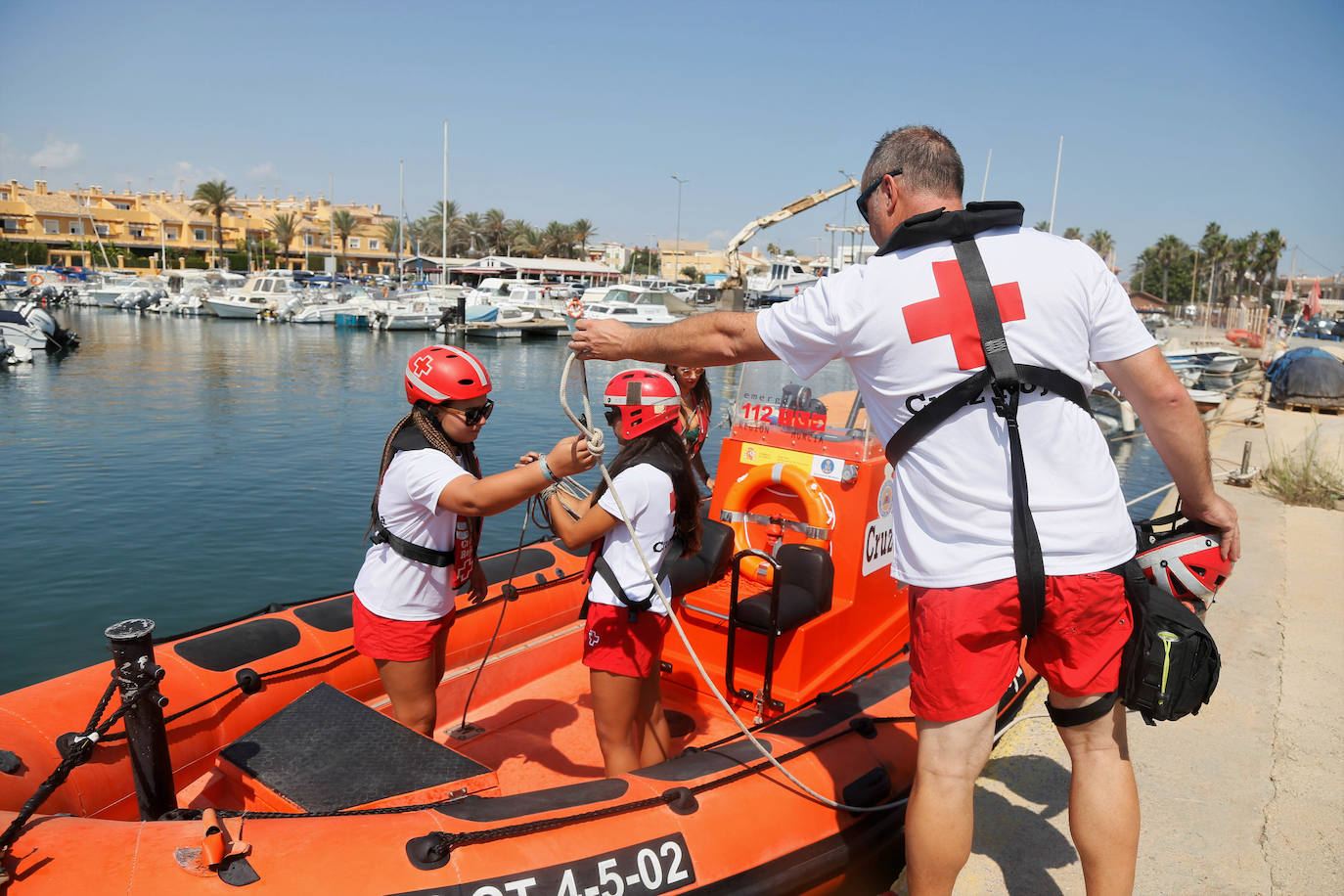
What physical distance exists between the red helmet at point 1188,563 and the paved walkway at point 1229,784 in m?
1.17

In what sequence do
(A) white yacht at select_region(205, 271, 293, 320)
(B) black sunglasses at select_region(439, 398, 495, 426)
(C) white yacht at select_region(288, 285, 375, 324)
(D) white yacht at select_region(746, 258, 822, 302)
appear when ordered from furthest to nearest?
(A) white yacht at select_region(205, 271, 293, 320), (D) white yacht at select_region(746, 258, 822, 302), (C) white yacht at select_region(288, 285, 375, 324), (B) black sunglasses at select_region(439, 398, 495, 426)

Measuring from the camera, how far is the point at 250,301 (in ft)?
145

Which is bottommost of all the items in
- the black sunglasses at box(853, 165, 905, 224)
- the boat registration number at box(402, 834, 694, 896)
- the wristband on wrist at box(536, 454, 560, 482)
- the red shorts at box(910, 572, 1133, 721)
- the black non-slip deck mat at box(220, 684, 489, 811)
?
the boat registration number at box(402, 834, 694, 896)

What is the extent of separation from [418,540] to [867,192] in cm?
190

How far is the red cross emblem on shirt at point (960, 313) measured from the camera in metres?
1.91

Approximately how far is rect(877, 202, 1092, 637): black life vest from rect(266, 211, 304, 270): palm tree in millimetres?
79810

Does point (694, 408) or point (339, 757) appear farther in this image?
point (694, 408)

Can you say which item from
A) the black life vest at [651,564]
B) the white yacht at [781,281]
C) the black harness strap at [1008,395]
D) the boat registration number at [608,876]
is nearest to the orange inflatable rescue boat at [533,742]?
the boat registration number at [608,876]

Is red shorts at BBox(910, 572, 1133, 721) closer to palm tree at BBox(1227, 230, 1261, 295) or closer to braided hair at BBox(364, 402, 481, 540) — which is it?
braided hair at BBox(364, 402, 481, 540)

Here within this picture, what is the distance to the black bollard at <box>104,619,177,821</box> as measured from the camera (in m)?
2.28

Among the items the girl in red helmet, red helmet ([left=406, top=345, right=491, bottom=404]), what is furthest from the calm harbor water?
the girl in red helmet

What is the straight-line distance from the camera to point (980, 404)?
6.41ft

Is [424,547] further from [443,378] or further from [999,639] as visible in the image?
[999,639]

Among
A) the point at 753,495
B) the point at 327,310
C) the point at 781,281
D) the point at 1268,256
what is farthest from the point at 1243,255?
the point at 753,495
